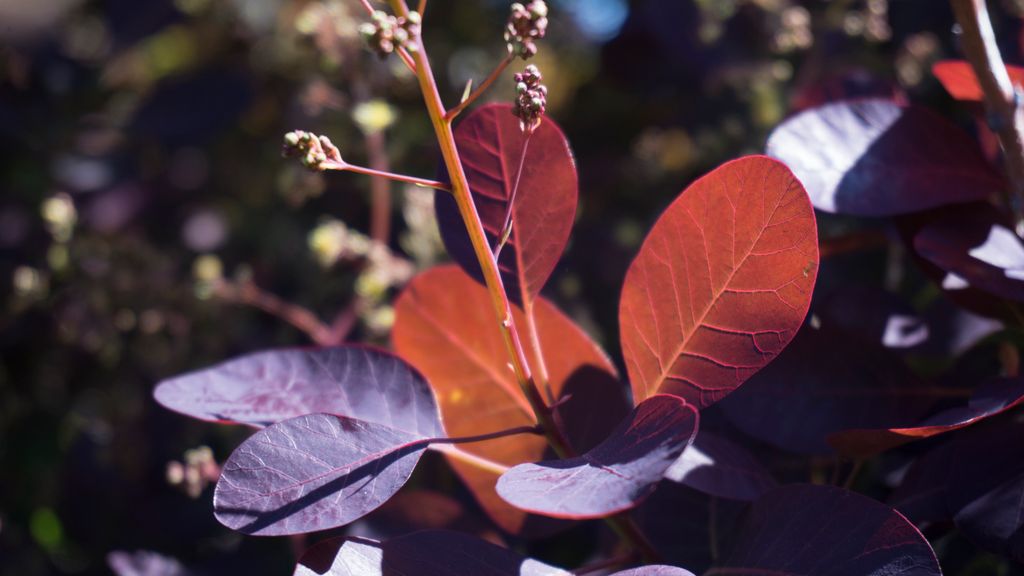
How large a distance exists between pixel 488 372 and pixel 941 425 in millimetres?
381

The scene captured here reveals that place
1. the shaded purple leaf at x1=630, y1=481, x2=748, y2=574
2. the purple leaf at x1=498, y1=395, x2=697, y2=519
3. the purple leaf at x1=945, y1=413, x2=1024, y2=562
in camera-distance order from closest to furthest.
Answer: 1. the purple leaf at x1=498, y1=395, x2=697, y2=519
2. the purple leaf at x1=945, y1=413, x2=1024, y2=562
3. the shaded purple leaf at x1=630, y1=481, x2=748, y2=574

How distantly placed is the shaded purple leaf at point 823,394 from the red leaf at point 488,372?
0.12 meters

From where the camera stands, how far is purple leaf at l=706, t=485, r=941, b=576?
560mm

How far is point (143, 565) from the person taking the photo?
3.11 ft

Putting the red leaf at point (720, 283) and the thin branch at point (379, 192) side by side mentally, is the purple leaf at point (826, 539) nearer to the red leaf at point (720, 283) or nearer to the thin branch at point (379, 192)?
the red leaf at point (720, 283)

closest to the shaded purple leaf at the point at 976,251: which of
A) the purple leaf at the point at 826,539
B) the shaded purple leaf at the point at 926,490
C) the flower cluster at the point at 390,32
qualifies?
the shaded purple leaf at the point at 926,490

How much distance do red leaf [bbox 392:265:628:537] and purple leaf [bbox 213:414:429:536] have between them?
130mm

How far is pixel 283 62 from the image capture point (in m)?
2.02

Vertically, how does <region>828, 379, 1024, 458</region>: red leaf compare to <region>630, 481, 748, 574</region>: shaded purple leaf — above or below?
Result: above

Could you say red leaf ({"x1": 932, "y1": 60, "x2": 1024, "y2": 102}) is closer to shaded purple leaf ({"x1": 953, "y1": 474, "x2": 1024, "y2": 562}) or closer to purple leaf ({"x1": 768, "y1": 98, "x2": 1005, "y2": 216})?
purple leaf ({"x1": 768, "y1": 98, "x2": 1005, "y2": 216})

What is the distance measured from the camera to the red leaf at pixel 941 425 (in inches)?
23.9

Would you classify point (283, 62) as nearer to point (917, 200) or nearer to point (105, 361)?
point (105, 361)

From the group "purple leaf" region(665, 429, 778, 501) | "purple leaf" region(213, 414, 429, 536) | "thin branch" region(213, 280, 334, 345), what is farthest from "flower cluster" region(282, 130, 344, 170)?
"thin branch" region(213, 280, 334, 345)

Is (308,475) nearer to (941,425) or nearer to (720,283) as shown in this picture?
(720,283)
